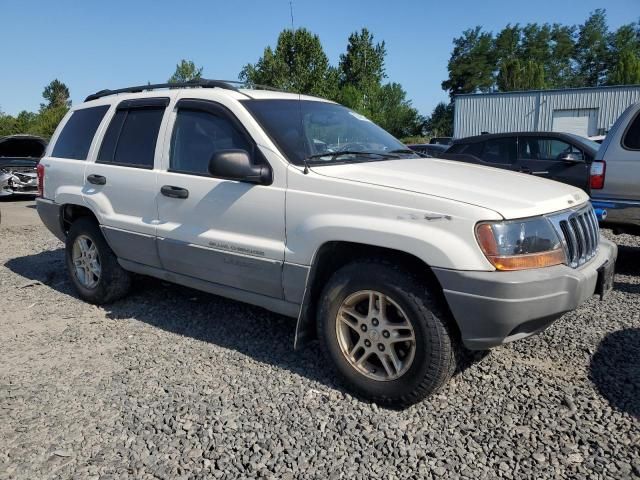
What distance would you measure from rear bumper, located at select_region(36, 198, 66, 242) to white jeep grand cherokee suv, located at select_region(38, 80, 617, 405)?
0.71m

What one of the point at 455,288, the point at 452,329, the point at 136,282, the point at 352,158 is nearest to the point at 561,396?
the point at 452,329

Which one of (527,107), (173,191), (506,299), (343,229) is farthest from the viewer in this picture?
(527,107)

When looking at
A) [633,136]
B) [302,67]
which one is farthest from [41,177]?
[302,67]

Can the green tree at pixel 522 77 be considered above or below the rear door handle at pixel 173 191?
above

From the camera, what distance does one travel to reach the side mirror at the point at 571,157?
25.5 ft

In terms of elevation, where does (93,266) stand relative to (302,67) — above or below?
below

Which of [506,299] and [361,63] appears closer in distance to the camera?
[506,299]

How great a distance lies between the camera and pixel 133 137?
180 inches

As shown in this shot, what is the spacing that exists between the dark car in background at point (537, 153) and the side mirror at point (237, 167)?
5.69 meters

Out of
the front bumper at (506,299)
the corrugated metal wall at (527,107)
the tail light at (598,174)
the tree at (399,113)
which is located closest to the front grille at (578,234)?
the front bumper at (506,299)

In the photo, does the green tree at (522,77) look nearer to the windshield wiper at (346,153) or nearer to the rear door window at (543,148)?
the rear door window at (543,148)

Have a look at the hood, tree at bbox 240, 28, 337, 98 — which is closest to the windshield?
the hood

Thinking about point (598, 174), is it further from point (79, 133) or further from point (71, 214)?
point (71, 214)

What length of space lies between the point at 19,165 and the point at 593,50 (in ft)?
296
